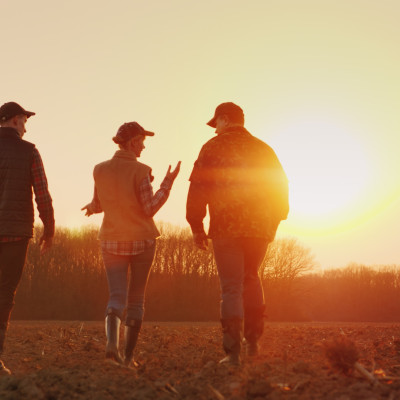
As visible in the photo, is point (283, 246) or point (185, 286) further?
point (283, 246)

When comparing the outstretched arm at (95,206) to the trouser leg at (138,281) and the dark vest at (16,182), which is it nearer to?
the dark vest at (16,182)

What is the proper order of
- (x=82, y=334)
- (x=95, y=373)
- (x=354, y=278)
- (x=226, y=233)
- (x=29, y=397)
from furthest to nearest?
(x=354, y=278), (x=82, y=334), (x=226, y=233), (x=95, y=373), (x=29, y=397)

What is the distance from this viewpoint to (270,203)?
6168 millimetres

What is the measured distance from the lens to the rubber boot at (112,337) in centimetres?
586

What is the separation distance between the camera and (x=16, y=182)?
6051 mm

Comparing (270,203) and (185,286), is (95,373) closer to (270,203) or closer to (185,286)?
(270,203)

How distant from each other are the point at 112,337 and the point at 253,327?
4.61ft

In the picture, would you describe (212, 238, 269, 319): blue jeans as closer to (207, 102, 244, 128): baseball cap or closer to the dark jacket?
the dark jacket

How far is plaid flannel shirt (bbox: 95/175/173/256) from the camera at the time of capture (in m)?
6.02

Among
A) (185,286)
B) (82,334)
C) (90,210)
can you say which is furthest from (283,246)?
(90,210)

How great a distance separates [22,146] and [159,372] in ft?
8.56

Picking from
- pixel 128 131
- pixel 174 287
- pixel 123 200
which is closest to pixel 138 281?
pixel 123 200

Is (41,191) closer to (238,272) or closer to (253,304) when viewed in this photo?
(238,272)

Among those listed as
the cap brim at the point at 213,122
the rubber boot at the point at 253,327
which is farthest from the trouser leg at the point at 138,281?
the cap brim at the point at 213,122
